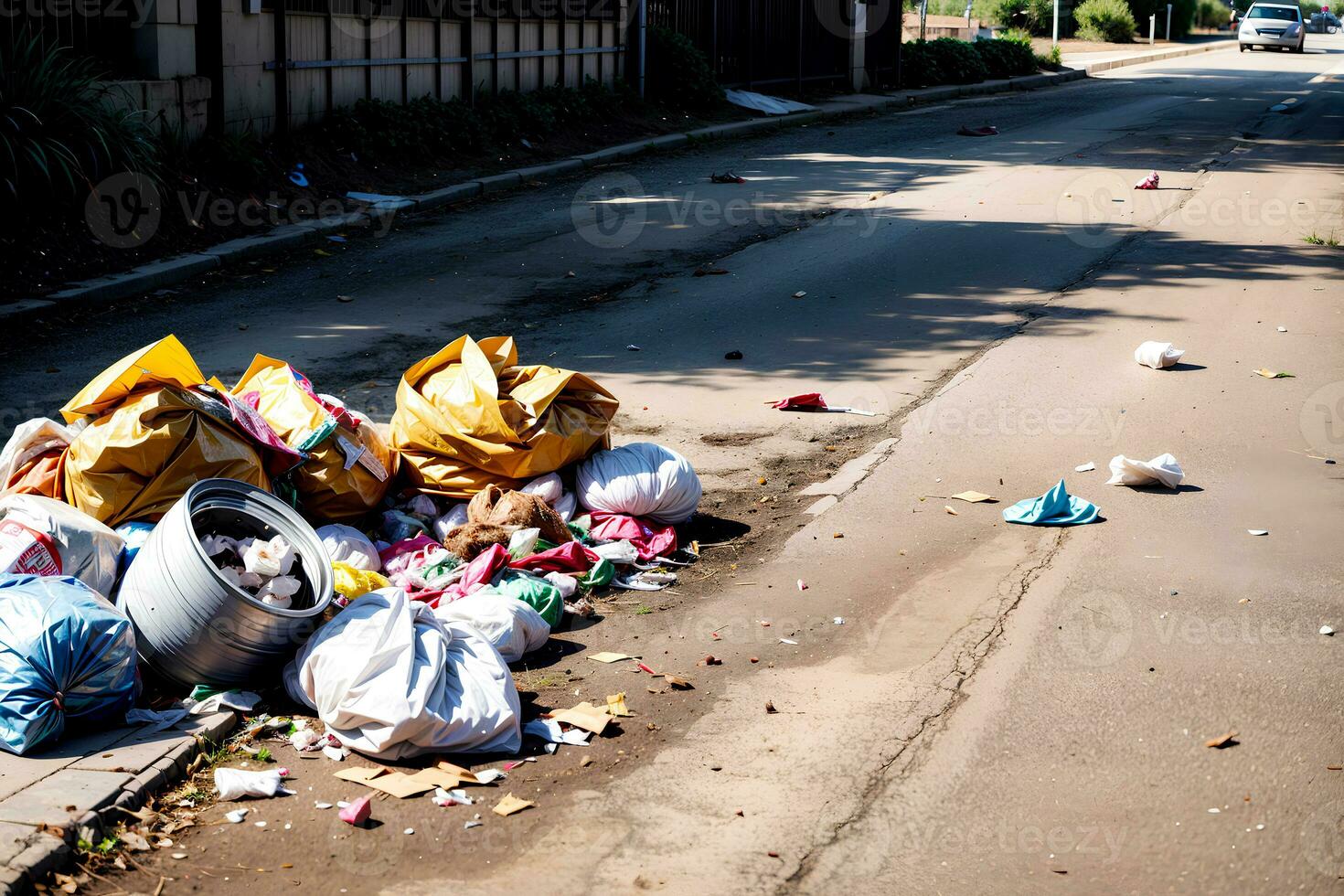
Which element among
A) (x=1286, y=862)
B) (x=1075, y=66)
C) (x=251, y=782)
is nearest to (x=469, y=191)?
(x=251, y=782)

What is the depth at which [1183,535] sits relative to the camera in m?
5.88

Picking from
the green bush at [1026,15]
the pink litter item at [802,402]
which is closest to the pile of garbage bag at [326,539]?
the pink litter item at [802,402]

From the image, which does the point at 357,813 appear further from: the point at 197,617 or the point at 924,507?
the point at 924,507

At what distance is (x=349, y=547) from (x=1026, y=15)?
48699 millimetres

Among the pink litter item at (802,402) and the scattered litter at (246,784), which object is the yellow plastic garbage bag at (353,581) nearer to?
the scattered litter at (246,784)

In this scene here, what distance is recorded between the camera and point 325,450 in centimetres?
541

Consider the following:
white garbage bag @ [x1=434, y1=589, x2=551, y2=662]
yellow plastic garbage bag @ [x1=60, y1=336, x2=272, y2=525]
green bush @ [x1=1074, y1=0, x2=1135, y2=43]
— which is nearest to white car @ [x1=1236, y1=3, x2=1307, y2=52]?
green bush @ [x1=1074, y1=0, x2=1135, y2=43]

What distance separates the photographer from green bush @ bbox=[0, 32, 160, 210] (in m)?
10.2

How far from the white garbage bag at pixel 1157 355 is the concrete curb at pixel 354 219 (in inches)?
285

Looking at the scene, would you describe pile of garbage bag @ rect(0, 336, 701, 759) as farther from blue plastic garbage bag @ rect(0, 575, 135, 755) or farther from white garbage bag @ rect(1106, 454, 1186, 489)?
white garbage bag @ rect(1106, 454, 1186, 489)

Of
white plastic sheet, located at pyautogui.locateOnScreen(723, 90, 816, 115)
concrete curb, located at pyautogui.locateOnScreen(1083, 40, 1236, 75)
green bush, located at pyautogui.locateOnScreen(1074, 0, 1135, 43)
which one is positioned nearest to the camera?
white plastic sheet, located at pyautogui.locateOnScreen(723, 90, 816, 115)

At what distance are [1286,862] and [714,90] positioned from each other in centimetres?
1897

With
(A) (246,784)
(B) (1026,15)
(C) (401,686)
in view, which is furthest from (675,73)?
(B) (1026,15)

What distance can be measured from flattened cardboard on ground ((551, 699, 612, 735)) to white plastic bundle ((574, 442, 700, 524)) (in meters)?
1.51
